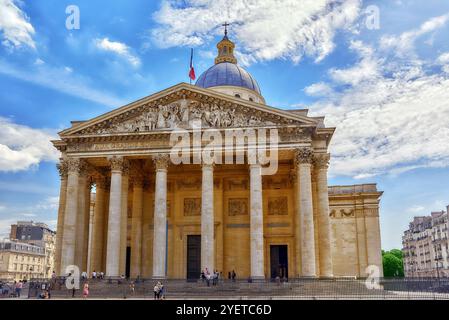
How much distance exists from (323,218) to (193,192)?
1092 cm

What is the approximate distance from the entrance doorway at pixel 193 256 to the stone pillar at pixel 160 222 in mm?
5818

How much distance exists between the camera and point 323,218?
3259 centimetres

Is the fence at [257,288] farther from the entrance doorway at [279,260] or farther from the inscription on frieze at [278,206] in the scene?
the inscription on frieze at [278,206]

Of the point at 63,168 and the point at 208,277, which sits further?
the point at 63,168

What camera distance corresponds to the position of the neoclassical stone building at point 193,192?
3169 cm

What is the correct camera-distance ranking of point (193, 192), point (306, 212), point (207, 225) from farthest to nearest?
point (193, 192)
point (207, 225)
point (306, 212)

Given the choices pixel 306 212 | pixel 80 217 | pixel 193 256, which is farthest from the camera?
pixel 193 256

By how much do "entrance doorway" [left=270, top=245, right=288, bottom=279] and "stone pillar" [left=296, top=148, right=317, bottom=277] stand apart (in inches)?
233

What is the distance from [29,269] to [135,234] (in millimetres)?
53554

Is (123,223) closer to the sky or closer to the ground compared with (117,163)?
closer to the ground

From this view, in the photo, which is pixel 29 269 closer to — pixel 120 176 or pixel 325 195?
pixel 120 176

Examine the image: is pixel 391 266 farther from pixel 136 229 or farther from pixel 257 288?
pixel 257 288

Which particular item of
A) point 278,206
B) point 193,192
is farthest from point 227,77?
point 278,206
